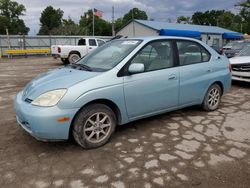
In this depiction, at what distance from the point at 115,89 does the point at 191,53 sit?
6.47 feet

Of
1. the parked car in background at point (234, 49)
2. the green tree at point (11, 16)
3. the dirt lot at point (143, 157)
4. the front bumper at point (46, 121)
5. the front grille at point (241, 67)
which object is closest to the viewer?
the dirt lot at point (143, 157)

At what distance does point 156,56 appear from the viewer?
3.88 meters

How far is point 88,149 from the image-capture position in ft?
10.6

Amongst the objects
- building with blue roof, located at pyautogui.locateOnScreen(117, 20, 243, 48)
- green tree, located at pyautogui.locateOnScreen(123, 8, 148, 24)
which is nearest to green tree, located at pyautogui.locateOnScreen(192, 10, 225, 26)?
green tree, located at pyautogui.locateOnScreen(123, 8, 148, 24)

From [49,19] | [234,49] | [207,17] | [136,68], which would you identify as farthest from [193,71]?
[207,17]

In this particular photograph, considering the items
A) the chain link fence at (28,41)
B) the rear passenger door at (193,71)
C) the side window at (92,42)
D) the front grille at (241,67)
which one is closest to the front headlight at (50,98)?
the rear passenger door at (193,71)

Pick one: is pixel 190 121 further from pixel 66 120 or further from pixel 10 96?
pixel 10 96

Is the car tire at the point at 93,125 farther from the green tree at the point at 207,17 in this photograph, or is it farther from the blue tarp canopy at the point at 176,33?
the green tree at the point at 207,17

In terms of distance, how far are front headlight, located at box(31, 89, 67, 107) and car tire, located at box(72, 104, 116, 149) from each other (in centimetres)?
36

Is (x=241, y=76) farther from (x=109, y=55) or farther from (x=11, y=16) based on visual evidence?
(x=11, y=16)

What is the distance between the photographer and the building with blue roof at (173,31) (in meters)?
24.6

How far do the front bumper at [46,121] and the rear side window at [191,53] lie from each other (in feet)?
7.69

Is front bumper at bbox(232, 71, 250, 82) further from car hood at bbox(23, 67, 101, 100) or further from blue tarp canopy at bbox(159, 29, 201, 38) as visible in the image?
blue tarp canopy at bbox(159, 29, 201, 38)

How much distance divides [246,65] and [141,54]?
16.7 feet
